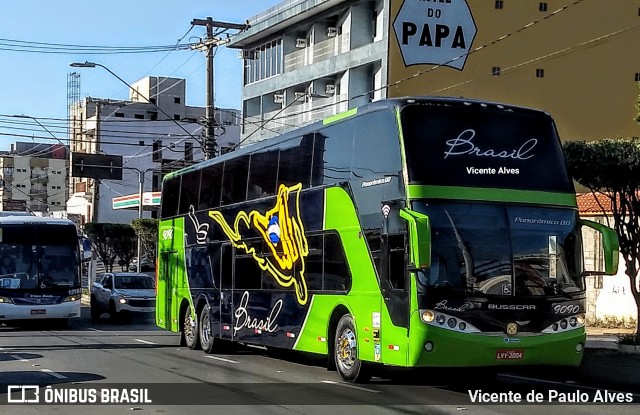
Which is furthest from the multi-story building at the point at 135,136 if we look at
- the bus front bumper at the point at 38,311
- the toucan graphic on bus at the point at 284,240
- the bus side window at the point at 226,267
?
the toucan graphic on bus at the point at 284,240

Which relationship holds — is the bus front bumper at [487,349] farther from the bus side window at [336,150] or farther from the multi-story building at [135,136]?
the multi-story building at [135,136]

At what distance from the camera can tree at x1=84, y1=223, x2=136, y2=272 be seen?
2064 inches

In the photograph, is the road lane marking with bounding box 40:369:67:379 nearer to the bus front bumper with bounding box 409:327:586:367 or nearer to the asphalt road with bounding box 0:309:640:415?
the asphalt road with bounding box 0:309:640:415

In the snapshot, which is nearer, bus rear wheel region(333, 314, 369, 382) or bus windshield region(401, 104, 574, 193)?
bus windshield region(401, 104, 574, 193)

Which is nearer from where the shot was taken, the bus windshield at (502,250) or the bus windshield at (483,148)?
the bus windshield at (502,250)

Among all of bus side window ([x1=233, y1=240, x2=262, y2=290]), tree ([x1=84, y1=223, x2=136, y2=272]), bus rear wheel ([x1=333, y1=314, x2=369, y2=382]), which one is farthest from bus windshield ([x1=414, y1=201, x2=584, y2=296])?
tree ([x1=84, y1=223, x2=136, y2=272])

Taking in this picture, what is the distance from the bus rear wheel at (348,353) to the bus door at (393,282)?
3.90 feet

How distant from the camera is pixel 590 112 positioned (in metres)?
43.3

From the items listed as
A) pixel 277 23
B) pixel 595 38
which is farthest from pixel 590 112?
pixel 277 23

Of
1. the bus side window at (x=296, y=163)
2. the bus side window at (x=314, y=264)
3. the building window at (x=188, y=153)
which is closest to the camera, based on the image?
the bus side window at (x=314, y=264)

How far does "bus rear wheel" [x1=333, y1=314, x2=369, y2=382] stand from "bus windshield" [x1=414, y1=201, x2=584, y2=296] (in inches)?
96.5

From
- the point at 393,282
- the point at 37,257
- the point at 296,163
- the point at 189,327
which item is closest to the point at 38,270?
the point at 37,257

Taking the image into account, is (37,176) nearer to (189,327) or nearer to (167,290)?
(167,290)

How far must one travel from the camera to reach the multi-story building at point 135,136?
82.5m
